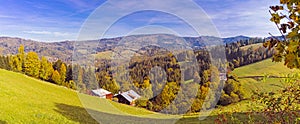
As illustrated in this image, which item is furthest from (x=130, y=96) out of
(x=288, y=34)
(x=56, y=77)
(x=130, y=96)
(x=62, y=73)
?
(x=288, y=34)

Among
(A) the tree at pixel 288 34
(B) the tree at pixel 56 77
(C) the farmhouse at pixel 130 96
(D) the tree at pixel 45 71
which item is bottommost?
(C) the farmhouse at pixel 130 96

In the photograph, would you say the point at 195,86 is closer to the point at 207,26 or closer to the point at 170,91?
the point at 170,91

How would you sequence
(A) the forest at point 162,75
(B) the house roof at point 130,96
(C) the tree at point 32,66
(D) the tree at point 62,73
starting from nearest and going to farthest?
(A) the forest at point 162,75
(B) the house roof at point 130,96
(C) the tree at point 32,66
(D) the tree at point 62,73

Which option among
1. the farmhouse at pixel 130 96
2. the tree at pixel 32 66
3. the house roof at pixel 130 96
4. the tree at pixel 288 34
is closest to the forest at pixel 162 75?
the tree at pixel 32 66

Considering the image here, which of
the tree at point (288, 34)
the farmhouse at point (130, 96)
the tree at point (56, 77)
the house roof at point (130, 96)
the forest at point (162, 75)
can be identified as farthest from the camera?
the tree at point (56, 77)

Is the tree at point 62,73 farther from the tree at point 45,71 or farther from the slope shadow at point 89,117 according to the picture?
the slope shadow at point 89,117

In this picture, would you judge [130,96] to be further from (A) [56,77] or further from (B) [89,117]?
(B) [89,117]

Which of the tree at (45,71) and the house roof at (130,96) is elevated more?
the tree at (45,71)

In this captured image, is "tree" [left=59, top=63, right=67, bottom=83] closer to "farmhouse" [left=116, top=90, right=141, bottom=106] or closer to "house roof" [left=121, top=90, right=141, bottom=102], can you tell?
"farmhouse" [left=116, top=90, right=141, bottom=106]
